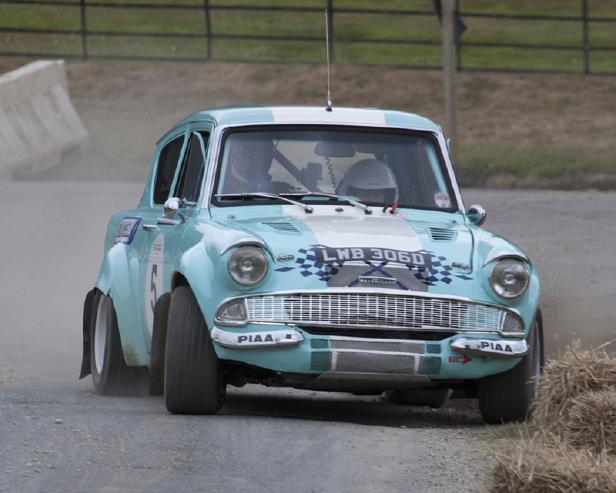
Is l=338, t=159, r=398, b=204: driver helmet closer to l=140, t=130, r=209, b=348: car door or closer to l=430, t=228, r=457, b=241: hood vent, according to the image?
l=430, t=228, r=457, b=241: hood vent

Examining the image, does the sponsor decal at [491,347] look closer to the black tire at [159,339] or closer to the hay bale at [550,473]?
the black tire at [159,339]

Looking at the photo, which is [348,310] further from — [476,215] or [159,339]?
[476,215]

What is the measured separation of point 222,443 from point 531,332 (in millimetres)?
2002

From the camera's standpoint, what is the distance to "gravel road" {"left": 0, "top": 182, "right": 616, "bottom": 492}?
22.4ft

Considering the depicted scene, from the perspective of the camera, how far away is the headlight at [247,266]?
27.3ft

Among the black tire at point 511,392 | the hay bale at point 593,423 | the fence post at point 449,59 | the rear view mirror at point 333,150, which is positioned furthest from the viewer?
the fence post at point 449,59

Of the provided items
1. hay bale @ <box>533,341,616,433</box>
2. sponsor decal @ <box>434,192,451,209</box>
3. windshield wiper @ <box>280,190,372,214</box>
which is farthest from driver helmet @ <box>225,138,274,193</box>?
hay bale @ <box>533,341,616,433</box>

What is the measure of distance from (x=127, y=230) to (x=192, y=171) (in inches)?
29.6

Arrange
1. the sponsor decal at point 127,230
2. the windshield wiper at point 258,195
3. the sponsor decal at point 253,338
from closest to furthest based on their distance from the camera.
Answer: the sponsor decal at point 253,338, the windshield wiper at point 258,195, the sponsor decal at point 127,230

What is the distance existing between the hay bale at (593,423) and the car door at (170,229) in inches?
101

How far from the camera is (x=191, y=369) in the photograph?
8.40 metres

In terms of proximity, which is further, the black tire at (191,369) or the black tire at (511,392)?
the black tire at (511,392)

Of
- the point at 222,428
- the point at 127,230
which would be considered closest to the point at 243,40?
the point at 127,230

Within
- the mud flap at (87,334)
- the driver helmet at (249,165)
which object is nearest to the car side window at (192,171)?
the driver helmet at (249,165)
